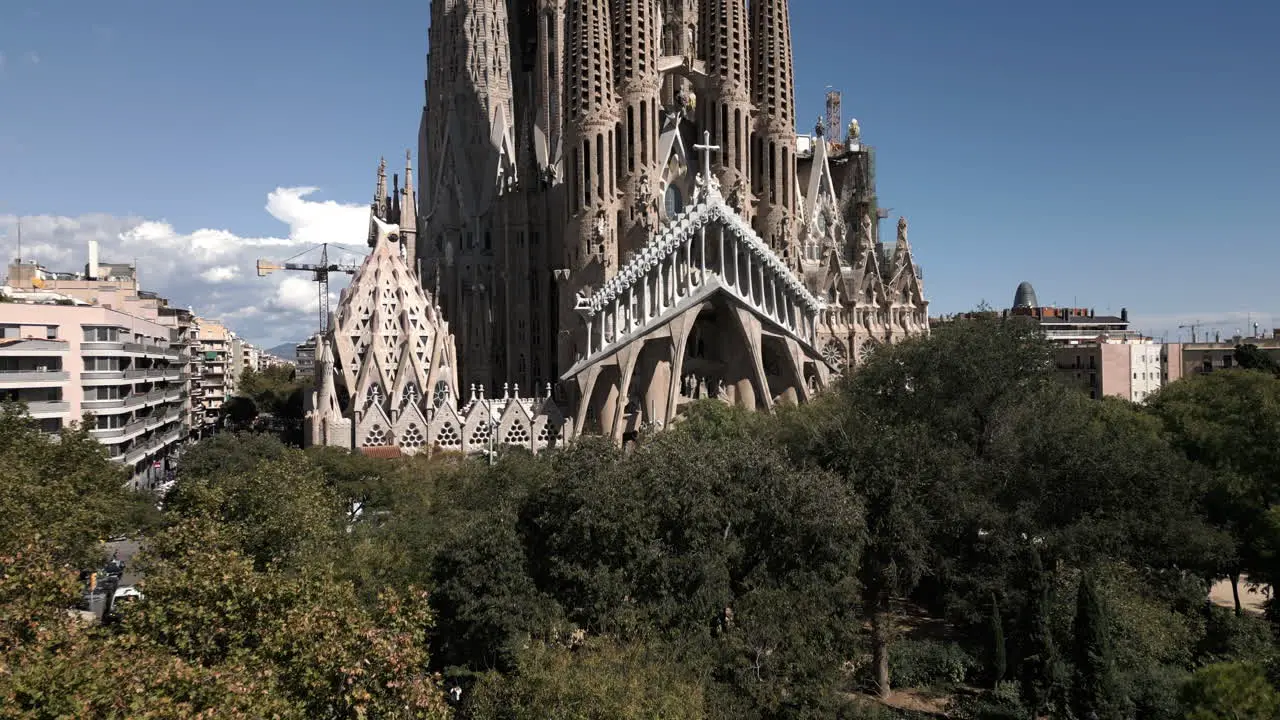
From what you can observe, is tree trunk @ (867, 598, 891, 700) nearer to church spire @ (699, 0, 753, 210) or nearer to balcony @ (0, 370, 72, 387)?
church spire @ (699, 0, 753, 210)


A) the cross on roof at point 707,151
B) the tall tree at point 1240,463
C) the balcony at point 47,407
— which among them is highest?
the cross on roof at point 707,151

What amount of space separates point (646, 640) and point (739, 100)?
114 ft

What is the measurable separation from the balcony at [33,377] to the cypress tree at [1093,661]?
37.9 metres

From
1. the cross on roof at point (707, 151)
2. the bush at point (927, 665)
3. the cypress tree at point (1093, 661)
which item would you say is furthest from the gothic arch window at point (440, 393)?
the cypress tree at point (1093, 661)

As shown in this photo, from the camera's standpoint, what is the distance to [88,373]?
3678 cm

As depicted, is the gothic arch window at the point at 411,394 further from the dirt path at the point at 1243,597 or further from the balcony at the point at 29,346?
the dirt path at the point at 1243,597

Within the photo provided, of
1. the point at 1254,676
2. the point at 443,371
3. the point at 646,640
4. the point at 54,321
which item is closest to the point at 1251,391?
the point at 1254,676

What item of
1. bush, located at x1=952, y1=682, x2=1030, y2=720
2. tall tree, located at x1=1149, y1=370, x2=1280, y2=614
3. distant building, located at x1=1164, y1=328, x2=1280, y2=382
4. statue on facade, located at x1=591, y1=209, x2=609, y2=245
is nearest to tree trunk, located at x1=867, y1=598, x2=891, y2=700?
bush, located at x1=952, y1=682, x2=1030, y2=720

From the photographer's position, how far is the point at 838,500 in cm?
1666

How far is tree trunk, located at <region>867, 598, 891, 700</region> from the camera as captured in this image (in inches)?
747

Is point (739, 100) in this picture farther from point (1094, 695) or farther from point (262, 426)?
point (262, 426)

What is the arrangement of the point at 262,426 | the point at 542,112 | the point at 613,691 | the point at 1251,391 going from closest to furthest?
the point at 613,691, the point at 1251,391, the point at 542,112, the point at 262,426

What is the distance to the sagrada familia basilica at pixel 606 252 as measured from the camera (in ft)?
124

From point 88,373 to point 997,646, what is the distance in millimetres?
37138
